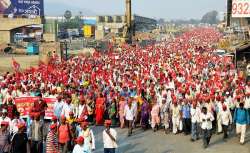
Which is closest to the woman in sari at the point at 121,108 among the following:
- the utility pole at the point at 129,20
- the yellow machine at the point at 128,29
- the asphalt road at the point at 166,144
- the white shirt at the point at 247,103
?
the asphalt road at the point at 166,144

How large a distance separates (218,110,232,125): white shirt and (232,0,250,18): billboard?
1023cm

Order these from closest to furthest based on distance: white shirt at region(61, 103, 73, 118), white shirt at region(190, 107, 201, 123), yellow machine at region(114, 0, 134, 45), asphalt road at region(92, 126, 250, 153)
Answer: asphalt road at region(92, 126, 250, 153) < white shirt at region(61, 103, 73, 118) < white shirt at region(190, 107, 201, 123) < yellow machine at region(114, 0, 134, 45)

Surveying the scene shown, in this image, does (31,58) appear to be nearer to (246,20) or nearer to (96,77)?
(246,20)

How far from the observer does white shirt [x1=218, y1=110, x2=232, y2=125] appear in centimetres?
1466

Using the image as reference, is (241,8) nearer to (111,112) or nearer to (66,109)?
(111,112)

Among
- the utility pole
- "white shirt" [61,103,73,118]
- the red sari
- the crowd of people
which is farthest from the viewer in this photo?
the utility pole

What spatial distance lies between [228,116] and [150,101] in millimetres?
A: 2966

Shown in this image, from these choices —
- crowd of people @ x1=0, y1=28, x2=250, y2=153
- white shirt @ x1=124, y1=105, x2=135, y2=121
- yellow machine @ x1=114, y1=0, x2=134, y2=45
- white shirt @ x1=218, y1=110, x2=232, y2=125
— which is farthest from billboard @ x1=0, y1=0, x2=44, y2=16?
white shirt @ x1=218, y1=110, x2=232, y2=125

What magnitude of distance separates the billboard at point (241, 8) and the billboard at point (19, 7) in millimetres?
38449

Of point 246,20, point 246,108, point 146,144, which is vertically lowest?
point 146,144

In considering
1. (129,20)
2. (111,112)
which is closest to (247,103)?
(111,112)

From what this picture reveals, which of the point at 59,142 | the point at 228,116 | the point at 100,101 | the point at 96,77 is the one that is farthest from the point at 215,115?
the point at 96,77

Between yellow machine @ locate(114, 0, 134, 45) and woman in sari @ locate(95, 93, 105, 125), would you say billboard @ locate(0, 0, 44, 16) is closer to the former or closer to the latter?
yellow machine @ locate(114, 0, 134, 45)

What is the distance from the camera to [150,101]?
659 inches
